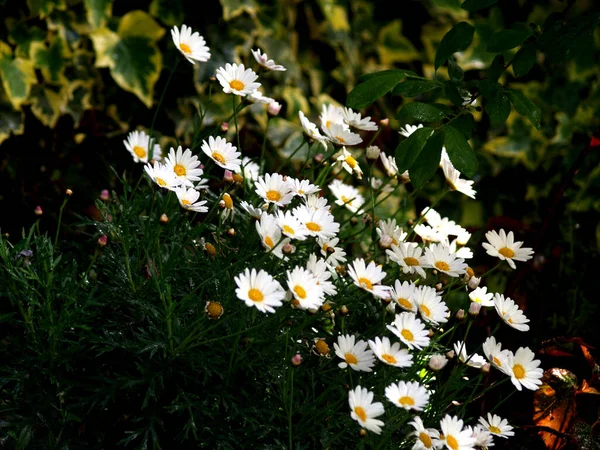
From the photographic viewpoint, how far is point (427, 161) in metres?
1.29

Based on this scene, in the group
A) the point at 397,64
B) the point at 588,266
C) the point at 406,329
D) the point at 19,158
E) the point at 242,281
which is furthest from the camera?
the point at 397,64

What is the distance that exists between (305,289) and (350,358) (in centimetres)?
15

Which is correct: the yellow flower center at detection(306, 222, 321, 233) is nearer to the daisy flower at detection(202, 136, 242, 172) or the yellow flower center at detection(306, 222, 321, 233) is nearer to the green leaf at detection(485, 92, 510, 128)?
the daisy flower at detection(202, 136, 242, 172)

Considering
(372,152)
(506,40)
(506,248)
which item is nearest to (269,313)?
(372,152)

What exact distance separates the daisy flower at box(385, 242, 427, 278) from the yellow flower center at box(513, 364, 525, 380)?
23cm

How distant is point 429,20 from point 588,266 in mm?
1702

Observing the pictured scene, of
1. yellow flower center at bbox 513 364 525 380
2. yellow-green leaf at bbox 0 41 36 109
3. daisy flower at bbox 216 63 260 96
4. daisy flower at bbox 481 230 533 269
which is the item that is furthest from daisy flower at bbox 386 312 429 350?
yellow-green leaf at bbox 0 41 36 109

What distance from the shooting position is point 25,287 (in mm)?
1314

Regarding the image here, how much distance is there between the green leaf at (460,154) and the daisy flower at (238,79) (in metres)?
0.41

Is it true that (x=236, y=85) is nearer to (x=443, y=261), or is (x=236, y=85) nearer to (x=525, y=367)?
(x=443, y=261)

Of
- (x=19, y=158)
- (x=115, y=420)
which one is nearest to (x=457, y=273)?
(x=115, y=420)

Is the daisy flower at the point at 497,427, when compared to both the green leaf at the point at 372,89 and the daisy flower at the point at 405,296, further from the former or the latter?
the green leaf at the point at 372,89

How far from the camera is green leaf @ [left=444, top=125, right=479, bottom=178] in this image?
49.3 inches

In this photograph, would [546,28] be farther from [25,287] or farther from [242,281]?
[25,287]
